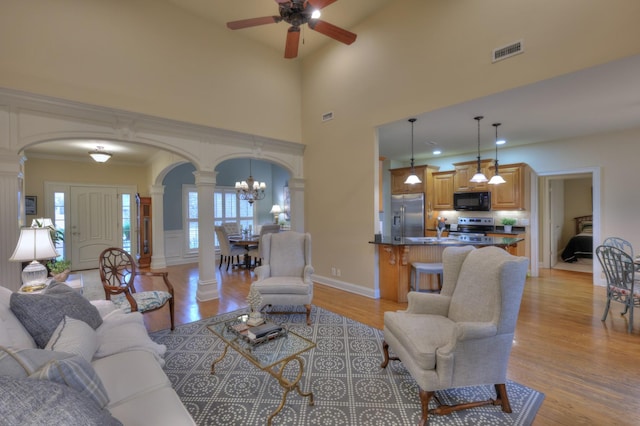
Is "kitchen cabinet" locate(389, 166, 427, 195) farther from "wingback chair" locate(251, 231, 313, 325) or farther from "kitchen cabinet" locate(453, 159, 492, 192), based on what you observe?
"wingback chair" locate(251, 231, 313, 325)

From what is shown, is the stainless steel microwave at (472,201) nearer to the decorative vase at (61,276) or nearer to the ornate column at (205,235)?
the ornate column at (205,235)

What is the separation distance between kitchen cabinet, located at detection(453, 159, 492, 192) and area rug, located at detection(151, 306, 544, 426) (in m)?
4.85

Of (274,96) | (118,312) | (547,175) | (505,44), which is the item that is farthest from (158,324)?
(547,175)

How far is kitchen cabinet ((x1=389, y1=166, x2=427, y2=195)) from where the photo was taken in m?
7.05

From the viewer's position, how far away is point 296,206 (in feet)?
18.8

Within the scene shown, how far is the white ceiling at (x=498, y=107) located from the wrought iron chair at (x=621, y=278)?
1847 mm

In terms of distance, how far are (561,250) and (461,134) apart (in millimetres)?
5837

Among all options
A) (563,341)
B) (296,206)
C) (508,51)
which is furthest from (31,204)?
(563,341)

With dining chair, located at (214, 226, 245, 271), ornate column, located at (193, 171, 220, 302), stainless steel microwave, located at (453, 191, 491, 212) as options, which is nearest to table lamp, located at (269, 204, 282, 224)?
dining chair, located at (214, 226, 245, 271)

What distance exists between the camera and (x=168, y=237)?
7.55m

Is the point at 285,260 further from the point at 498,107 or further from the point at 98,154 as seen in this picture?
the point at 98,154

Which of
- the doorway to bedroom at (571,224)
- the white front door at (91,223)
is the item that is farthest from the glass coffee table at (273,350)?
the doorway to bedroom at (571,224)

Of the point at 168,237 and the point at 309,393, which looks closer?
the point at 309,393

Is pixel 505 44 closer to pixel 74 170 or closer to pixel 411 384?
pixel 411 384
